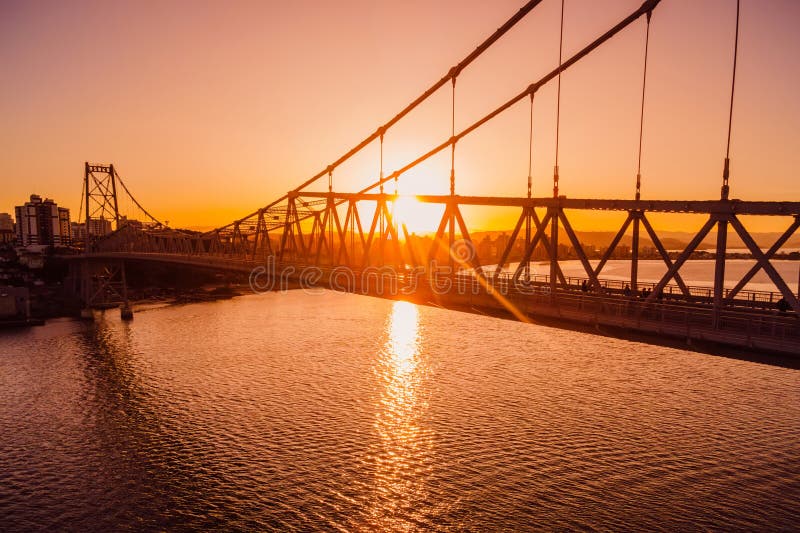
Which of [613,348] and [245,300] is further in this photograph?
[245,300]

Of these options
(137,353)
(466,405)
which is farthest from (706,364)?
(137,353)

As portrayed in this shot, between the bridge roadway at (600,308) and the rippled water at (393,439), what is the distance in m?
10.5

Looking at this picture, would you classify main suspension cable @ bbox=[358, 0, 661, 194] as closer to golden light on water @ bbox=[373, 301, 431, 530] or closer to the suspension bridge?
the suspension bridge

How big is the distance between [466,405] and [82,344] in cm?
5408

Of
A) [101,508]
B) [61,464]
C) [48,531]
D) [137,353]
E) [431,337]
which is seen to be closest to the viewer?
[48,531]

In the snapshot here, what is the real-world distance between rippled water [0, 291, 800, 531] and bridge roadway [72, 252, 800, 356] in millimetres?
10473

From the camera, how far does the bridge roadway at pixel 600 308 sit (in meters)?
17.7

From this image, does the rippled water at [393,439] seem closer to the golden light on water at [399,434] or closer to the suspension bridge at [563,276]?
the golden light on water at [399,434]

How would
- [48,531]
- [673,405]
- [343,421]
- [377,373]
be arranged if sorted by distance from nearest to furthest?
[48,531]
[343,421]
[673,405]
[377,373]

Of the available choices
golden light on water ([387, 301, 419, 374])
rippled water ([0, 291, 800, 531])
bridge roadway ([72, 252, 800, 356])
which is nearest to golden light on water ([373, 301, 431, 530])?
golden light on water ([387, 301, 419, 374])

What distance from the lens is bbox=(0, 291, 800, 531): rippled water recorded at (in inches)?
988

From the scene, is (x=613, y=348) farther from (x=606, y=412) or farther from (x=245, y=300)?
(x=245, y=300)

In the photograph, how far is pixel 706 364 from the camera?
53.0m

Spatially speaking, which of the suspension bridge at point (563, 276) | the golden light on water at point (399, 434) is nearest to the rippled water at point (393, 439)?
the golden light on water at point (399, 434)
